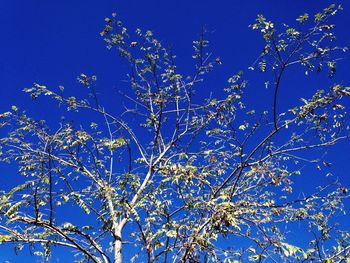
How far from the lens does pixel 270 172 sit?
7.20 meters

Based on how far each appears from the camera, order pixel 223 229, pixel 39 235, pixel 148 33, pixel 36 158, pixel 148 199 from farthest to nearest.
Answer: pixel 148 33, pixel 36 158, pixel 39 235, pixel 148 199, pixel 223 229

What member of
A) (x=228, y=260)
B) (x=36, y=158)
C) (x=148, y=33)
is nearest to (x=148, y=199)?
(x=228, y=260)

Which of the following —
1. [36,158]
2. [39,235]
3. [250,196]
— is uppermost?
[36,158]

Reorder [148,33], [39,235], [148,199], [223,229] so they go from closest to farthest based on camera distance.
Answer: [223,229], [148,199], [39,235], [148,33]

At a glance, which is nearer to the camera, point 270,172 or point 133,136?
point 270,172

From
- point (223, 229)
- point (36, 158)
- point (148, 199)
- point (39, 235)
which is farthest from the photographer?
point (36, 158)

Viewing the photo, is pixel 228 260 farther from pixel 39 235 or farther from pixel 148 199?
pixel 39 235

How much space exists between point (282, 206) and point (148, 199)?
2573mm

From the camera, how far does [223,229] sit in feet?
22.3

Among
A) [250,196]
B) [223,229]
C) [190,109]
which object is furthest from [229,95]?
[223,229]

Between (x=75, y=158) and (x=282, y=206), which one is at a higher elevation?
(x=75, y=158)

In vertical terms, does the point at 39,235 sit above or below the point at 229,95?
below

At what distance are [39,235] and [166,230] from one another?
3340 mm

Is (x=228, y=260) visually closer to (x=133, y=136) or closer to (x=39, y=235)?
(x=39, y=235)
